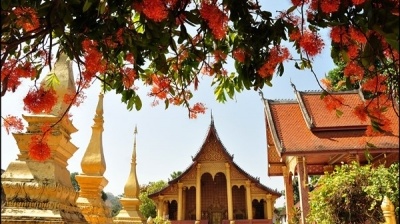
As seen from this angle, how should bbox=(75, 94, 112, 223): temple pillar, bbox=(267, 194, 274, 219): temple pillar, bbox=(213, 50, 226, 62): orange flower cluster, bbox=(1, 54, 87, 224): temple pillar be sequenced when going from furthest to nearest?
bbox=(267, 194, 274, 219): temple pillar < bbox=(75, 94, 112, 223): temple pillar < bbox=(213, 50, 226, 62): orange flower cluster < bbox=(1, 54, 87, 224): temple pillar

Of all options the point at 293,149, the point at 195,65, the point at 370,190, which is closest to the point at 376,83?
the point at 195,65

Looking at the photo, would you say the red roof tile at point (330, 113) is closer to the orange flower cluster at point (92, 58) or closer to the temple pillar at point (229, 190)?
the temple pillar at point (229, 190)

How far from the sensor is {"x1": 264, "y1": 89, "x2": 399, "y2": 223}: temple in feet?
37.7

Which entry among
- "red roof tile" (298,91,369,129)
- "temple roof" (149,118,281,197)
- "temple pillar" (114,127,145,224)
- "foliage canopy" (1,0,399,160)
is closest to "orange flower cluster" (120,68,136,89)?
"foliage canopy" (1,0,399,160)

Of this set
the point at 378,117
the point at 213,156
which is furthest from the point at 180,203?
the point at 378,117

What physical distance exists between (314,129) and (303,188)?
86.3 inches

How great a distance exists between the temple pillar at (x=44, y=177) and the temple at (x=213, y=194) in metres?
17.6

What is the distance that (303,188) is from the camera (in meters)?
11.8

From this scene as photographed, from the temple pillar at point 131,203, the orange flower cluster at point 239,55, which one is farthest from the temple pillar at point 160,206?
the orange flower cluster at point 239,55

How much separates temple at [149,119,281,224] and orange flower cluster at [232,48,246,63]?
1757 centimetres

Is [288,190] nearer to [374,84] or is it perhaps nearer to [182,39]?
[374,84]

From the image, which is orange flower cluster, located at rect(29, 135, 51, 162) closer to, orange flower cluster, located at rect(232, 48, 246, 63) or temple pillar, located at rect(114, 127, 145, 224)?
orange flower cluster, located at rect(232, 48, 246, 63)

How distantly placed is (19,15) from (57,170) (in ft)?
3.69

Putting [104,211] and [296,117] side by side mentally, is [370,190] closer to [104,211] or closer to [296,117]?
[104,211]
